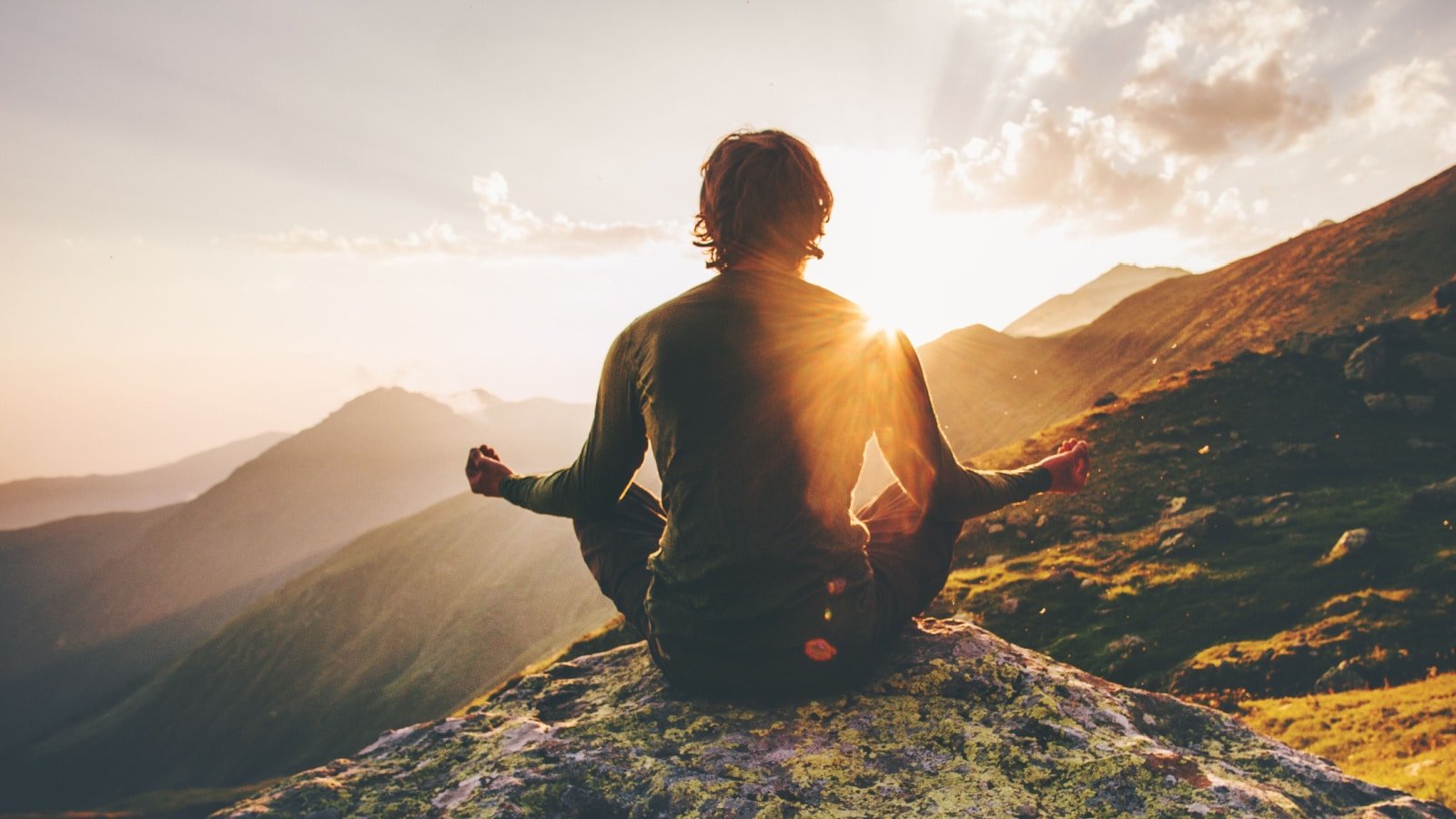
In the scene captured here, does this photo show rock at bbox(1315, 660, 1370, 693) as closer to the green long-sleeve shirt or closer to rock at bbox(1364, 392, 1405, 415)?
the green long-sleeve shirt

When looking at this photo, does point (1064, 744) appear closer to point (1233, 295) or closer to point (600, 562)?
point (600, 562)

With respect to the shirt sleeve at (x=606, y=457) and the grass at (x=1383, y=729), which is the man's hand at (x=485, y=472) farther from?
the grass at (x=1383, y=729)

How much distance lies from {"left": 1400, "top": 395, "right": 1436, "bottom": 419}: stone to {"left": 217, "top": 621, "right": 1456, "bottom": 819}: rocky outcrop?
40.9 m

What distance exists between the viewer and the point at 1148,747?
3932mm

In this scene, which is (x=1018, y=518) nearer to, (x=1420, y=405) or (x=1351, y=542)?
(x=1351, y=542)

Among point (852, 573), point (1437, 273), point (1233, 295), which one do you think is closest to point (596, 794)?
point (852, 573)

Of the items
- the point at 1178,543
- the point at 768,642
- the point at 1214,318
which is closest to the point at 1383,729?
the point at 1178,543

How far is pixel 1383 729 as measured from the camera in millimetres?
15078

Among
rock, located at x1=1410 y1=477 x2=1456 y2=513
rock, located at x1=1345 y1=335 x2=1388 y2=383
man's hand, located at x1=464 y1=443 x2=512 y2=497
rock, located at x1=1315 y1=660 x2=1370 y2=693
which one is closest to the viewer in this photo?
man's hand, located at x1=464 y1=443 x2=512 y2=497

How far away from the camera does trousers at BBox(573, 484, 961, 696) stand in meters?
4.36

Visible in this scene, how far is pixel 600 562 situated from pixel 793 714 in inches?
69.5

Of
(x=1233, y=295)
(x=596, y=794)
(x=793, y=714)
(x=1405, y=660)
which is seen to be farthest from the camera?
(x=1233, y=295)

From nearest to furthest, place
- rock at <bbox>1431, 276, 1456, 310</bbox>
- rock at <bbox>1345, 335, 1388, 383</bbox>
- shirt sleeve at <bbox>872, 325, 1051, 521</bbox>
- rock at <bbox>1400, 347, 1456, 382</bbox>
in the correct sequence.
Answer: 1. shirt sleeve at <bbox>872, 325, 1051, 521</bbox>
2. rock at <bbox>1400, 347, 1456, 382</bbox>
3. rock at <bbox>1345, 335, 1388, 383</bbox>
4. rock at <bbox>1431, 276, 1456, 310</bbox>

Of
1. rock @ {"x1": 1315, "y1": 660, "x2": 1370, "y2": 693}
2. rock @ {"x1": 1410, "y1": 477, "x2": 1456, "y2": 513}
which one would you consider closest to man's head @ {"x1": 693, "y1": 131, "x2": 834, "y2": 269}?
rock @ {"x1": 1315, "y1": 660, "x2": 1370, "y2": 693}
